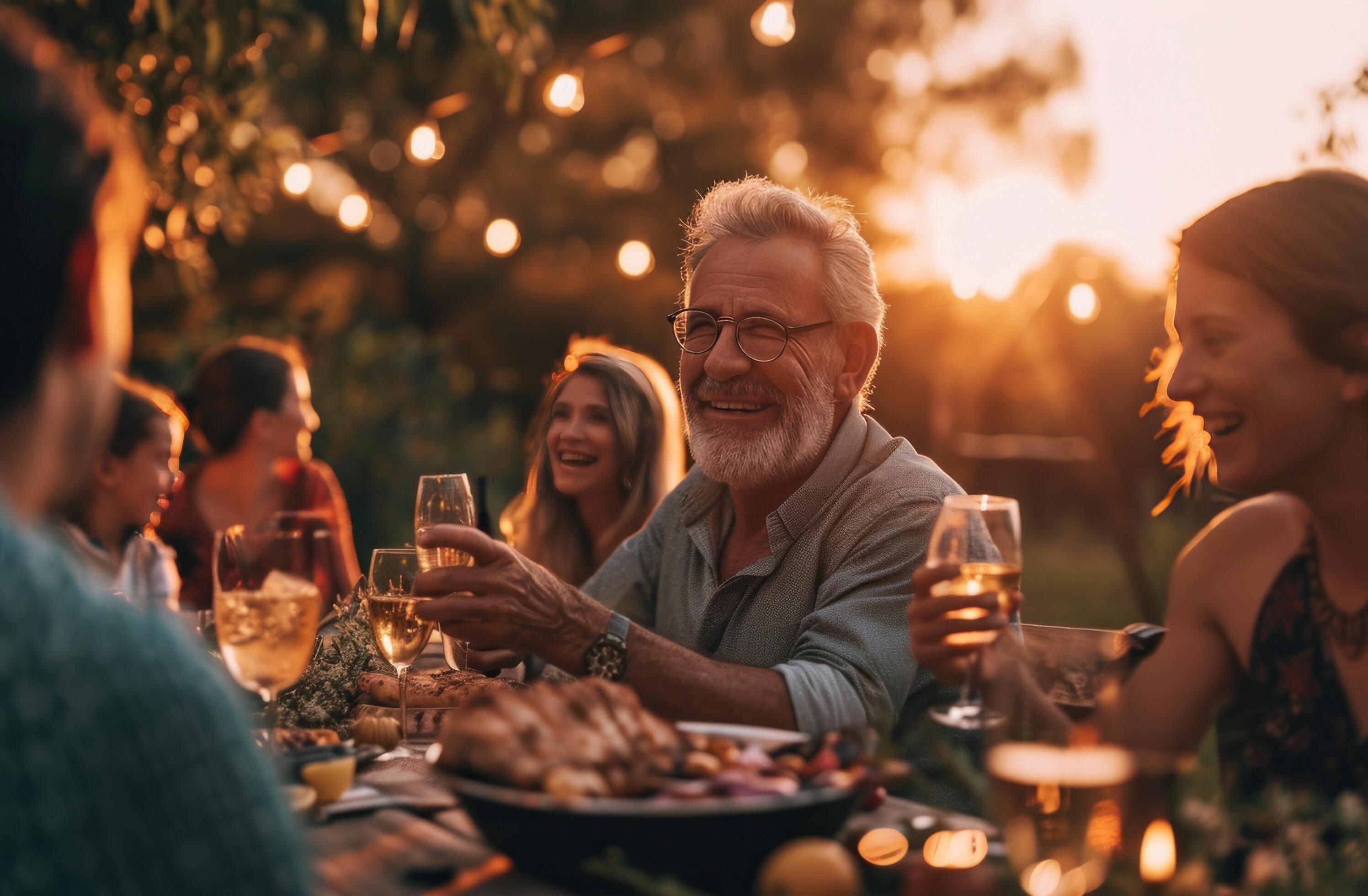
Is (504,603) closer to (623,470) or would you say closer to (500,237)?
(623,470)

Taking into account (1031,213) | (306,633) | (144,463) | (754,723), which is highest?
(1031,213)

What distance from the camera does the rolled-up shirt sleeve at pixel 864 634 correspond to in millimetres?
2402

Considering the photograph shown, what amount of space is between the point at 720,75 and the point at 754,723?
15606 mm

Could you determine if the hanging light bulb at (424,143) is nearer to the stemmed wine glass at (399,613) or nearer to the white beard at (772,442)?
the white beard at (772,442)

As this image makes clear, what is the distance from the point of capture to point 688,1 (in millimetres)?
14547

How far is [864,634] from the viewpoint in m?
2.52

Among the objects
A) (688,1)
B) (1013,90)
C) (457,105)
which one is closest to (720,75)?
(688,1)

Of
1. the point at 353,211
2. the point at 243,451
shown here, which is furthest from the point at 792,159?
the point at 243,451

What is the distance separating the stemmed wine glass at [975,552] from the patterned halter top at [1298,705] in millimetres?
454

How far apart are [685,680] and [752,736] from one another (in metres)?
0.60

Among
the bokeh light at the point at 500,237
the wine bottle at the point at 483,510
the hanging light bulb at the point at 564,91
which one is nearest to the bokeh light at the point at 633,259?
the bokeh light at the point at 500,237

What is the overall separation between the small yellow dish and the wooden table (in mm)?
38

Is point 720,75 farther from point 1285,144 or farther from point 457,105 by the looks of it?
point 1285,144

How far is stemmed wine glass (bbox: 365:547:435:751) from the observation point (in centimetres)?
232
